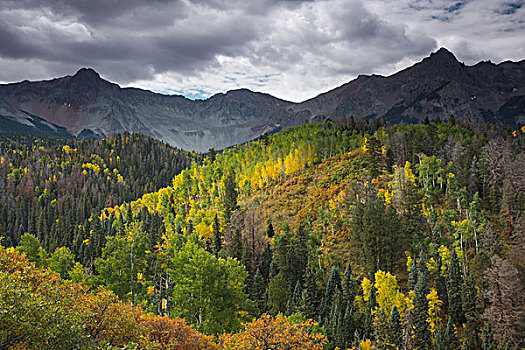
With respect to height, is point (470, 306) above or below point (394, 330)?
above

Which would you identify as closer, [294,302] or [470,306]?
[470,306]

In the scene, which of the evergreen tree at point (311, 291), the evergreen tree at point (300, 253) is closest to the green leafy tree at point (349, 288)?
the evergreen tree at point (311, 291)

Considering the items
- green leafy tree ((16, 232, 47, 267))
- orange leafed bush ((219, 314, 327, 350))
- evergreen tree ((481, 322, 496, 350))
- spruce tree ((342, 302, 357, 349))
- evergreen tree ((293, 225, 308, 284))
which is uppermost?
orange leafed bush ((219, 314, 327, 350))

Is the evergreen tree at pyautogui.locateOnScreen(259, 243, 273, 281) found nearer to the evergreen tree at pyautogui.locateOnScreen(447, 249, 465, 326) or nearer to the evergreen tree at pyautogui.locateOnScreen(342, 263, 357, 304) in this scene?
the evergreen tree at pyautogui.locateOnScreen(342, 263, 357, 304)

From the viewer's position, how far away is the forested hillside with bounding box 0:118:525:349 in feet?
94.6

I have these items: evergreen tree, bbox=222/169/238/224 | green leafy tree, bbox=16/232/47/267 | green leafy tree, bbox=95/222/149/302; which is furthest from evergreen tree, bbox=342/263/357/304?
green leafy tree, bbox=16/232/47/267

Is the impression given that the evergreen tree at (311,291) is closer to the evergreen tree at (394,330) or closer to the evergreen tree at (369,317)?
the evergreen tree at (369,317)

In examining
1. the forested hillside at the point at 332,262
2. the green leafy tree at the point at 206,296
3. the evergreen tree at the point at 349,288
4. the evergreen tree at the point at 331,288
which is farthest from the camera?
the evergreen tree at the point at 331,288

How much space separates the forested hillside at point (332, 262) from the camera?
28845 mm

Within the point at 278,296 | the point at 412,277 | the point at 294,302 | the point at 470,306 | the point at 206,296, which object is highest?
the point at 206,296

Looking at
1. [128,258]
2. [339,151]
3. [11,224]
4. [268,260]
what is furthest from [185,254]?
[11,224]

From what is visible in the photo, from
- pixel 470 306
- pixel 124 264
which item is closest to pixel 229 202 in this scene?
pixel 124 264

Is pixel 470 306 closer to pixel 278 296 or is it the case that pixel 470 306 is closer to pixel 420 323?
pixel 420 323

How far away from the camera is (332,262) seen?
273 feet
